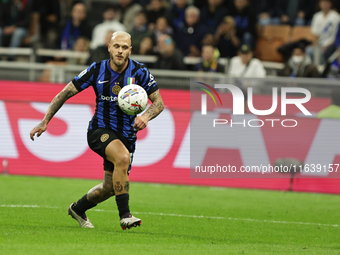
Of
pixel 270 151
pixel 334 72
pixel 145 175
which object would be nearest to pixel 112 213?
pixel 145 175

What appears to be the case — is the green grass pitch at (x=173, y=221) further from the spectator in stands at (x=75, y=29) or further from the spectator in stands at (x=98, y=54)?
the spectator in stands at (x=75, y=29)

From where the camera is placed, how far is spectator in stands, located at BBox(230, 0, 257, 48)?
16.7 meters

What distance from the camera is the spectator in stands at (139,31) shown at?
52.3 ft

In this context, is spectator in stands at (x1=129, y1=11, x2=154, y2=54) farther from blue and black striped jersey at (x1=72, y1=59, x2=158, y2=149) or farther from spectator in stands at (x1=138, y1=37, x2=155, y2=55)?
blue and black striped jersey at (x1=72, y1=59, x2=158, y2=149)

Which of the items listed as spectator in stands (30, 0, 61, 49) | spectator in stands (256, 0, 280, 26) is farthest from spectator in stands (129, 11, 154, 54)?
spectator in stands (256, 0, 280, 26)

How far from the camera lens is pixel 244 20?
55.5 feet

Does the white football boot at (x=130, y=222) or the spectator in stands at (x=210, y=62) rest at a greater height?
the spectator in stands at (x=210, y=62)

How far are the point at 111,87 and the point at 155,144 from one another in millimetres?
5755

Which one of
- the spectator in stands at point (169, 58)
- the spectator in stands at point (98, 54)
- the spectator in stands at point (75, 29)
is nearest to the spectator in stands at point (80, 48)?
the spectator in stands at point (98, 54)

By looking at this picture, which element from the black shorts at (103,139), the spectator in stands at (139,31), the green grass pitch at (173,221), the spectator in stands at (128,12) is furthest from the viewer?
the spectator in stands at (128,12)

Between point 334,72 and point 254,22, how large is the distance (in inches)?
143

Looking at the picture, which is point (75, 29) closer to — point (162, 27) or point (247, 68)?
Answer: point (162, 27)

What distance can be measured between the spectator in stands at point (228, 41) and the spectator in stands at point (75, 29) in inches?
149

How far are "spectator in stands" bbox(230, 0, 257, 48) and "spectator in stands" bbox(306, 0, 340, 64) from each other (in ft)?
5.43
